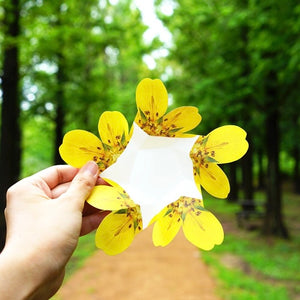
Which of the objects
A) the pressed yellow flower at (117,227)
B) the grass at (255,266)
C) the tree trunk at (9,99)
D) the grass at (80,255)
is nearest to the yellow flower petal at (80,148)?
the pressed yellow flower at (117,227)

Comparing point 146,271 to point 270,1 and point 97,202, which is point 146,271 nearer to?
point 270,1

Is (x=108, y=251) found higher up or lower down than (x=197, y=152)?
lower down

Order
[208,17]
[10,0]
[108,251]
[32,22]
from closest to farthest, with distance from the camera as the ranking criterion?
[108,251], [10,0], [32,22], [208,17]

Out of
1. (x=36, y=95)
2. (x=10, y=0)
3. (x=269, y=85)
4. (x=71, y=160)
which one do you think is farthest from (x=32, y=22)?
(x=71, y=160)

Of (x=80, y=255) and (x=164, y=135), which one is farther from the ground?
(x=164, y=135)

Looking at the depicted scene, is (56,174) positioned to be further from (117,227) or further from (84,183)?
(117,227)

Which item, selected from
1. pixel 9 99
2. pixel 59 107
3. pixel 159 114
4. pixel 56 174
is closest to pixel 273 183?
pixel 59 107
